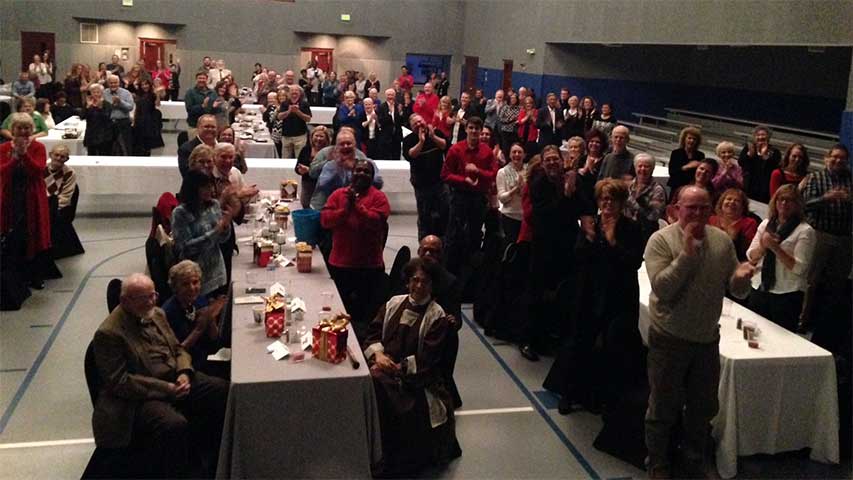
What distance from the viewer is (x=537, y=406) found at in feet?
17.5

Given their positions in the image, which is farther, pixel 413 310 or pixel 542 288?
pixel 542 288

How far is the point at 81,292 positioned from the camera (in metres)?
7.19

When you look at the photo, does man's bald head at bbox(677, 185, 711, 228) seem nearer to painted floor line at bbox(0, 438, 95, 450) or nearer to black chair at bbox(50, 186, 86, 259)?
painted floor line at bbox(0, 438, 95, 450)

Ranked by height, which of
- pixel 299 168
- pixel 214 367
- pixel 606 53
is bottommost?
pixel 214 367

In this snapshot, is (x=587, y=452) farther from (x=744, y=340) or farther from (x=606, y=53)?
(x=606, y=53)

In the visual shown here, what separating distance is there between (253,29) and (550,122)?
15.0 m

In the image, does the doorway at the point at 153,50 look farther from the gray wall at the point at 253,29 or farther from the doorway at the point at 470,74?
the doorway at the point at 470,74

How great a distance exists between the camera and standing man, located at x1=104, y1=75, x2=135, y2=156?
39.9ft

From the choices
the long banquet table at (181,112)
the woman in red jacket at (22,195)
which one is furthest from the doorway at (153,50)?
the woman in red jacket at (22,195)

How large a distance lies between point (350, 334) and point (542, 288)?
2.12m

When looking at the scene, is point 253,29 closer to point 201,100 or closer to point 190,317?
point 201,100

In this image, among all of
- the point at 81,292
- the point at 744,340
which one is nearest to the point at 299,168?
the point at 81,292

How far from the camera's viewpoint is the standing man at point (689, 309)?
378 centimetres

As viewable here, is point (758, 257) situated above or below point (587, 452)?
above
